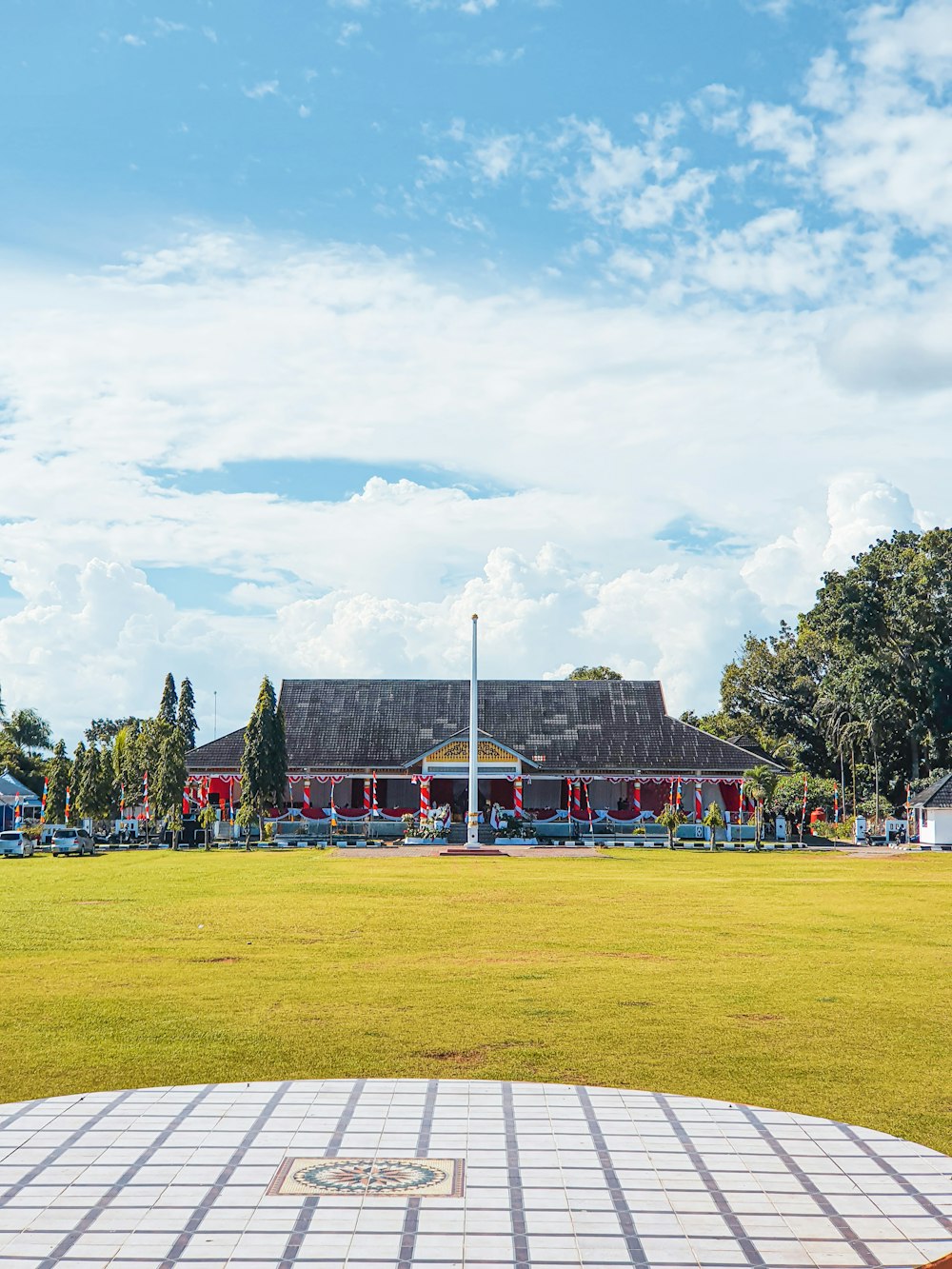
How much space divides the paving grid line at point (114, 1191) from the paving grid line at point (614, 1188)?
240 centimetres

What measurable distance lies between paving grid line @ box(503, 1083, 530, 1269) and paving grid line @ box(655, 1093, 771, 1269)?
936 mm

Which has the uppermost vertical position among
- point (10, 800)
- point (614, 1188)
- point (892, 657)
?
point (892, 657)

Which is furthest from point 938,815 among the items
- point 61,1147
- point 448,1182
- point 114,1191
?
point 114,1191

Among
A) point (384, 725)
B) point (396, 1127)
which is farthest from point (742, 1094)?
point (384, 725)

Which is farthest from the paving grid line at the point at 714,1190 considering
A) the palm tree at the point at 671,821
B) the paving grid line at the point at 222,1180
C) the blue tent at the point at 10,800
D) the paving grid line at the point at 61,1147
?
the blue tent at the point at 10,800

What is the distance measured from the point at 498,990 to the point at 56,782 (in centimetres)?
3834

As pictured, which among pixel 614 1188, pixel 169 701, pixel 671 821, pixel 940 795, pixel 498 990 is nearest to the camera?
pixel 614 1188

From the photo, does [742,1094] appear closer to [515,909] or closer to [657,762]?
[515,909]

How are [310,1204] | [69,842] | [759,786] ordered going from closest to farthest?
[310,1204] < [69,842] < [759,786]

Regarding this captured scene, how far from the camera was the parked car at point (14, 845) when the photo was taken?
37875 mm

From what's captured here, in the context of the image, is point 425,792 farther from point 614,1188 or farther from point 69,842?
point 614,1188

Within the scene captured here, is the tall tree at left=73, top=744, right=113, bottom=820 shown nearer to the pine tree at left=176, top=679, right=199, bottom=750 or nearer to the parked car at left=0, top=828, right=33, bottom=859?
the parked car at left=0, top=828, right=33, bottom=859

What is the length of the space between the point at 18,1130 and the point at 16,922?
40.3 feet

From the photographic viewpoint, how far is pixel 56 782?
4697 centimetres
